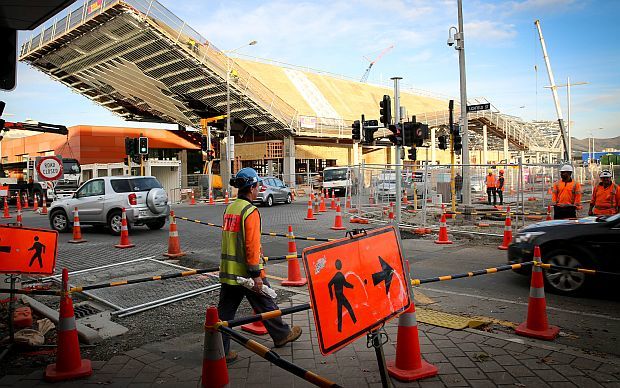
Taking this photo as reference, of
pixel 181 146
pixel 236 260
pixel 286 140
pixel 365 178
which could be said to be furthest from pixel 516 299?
pixel 181 146

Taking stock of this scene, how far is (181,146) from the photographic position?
48625 millimetres

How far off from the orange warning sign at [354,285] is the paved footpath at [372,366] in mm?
949

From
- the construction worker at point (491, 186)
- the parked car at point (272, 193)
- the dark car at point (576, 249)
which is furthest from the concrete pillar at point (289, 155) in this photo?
the dark car at point (576, 249)

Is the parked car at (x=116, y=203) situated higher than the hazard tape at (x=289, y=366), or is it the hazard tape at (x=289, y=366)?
the parked car at (x=116, y=203)

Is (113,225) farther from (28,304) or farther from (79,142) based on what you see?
(79,142)

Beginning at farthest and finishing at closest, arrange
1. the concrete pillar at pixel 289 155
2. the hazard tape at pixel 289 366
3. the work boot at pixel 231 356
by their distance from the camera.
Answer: the concrete pillar at pixel 289 155 → the work boot at pixel 231 356 → the hazard tape at pixel 289 366

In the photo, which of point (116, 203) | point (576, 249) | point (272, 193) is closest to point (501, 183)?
point (272, 193)

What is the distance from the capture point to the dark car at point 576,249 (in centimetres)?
685

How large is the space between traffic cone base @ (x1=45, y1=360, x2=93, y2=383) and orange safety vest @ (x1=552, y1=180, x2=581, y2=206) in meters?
9.87

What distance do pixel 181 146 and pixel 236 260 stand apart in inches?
1814

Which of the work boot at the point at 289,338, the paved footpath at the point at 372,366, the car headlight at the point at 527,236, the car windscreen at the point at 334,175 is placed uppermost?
the car windscreen at the point at 334,175

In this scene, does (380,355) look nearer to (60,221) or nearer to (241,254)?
(241,254)

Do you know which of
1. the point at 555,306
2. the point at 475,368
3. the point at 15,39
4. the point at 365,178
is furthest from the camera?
the point at 365,178

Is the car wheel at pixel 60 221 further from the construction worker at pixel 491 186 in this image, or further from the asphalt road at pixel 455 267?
the construction worker at pixel 491 186
